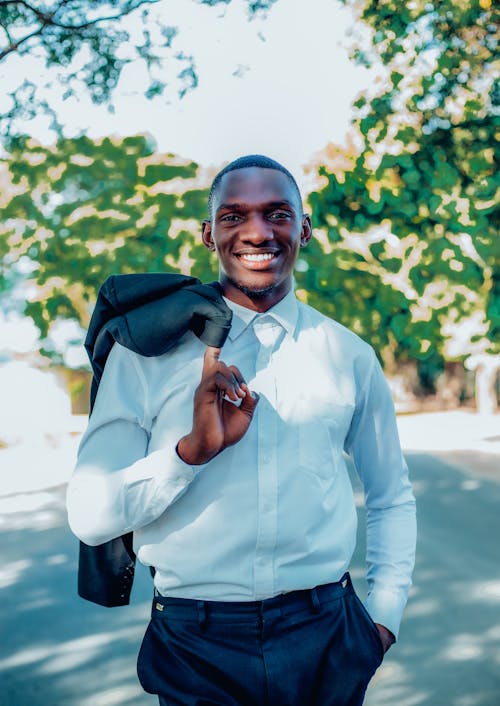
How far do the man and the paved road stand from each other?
2818 millimetres

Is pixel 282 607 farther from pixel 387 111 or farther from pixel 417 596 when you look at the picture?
pixel 417 596

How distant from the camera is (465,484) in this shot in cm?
1406

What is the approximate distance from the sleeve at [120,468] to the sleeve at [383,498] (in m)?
0.60

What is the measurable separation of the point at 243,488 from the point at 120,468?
295 mm

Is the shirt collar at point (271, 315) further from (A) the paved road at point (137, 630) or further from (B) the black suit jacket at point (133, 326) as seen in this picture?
(A) the paved road at point (137, 630)

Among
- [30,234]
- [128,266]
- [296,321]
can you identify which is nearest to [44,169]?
[30,234]

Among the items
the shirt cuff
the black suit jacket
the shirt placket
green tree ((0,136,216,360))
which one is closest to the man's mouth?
the black suit jacket

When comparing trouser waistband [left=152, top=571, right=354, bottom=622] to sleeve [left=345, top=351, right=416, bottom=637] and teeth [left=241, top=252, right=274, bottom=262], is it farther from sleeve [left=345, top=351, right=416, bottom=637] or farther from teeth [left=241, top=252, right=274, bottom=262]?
teeth [left=241, top=252, right=274, bottom=262]

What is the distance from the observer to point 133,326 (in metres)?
2.20

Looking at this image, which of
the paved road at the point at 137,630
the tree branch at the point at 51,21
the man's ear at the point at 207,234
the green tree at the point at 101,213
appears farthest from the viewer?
the green tree at the point at 101,213

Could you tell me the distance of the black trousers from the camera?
2.16 meters

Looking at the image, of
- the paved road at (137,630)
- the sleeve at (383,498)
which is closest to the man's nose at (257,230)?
the sleeve at (383,498)

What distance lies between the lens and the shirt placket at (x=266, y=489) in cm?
220

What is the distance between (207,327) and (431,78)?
444 centimetres
